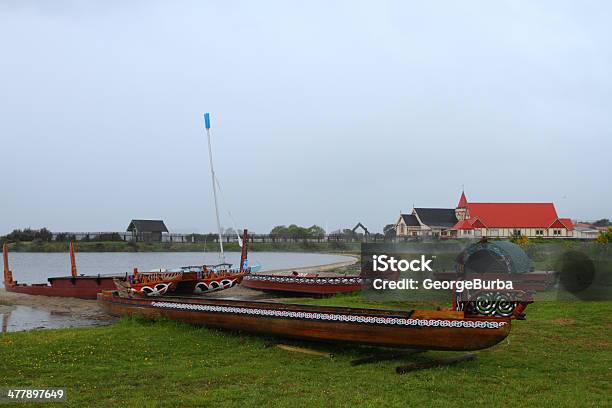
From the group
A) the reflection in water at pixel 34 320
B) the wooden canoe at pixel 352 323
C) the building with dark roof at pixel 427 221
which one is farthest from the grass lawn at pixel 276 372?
the building with dark roof at pixel 427 221

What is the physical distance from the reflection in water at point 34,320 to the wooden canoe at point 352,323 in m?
7.11

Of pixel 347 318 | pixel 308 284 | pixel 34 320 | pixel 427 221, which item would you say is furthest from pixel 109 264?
pixel 347 318

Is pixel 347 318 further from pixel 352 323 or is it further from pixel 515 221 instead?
pixel 515 221

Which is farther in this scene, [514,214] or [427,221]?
[427,221]

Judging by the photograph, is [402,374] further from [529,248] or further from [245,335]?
[529,248]

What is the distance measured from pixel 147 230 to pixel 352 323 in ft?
357

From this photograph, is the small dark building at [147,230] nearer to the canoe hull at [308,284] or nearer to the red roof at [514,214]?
the red roof at [514,214]

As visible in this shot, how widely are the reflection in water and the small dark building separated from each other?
8863 centimetres

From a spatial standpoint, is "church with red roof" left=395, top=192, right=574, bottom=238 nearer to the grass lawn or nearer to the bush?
the grass lawn

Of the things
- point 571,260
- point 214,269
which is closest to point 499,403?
point 571,260

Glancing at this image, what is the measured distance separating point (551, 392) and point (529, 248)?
22.8m

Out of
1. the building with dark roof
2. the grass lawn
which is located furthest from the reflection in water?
the building with dark roof

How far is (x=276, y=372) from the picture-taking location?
938 cm

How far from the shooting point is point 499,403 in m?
7.55
